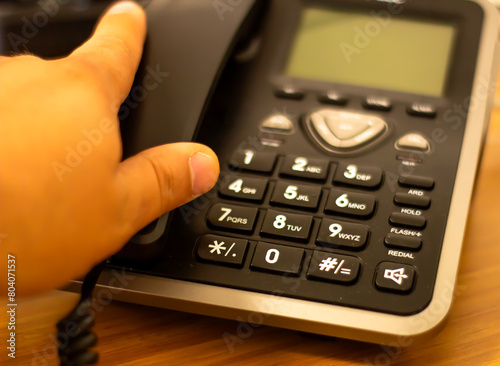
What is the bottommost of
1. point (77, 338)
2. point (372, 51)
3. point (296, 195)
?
point (77, 338)

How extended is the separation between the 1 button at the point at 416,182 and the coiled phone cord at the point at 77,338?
7.1 inches

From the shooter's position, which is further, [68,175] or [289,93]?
[289,93]

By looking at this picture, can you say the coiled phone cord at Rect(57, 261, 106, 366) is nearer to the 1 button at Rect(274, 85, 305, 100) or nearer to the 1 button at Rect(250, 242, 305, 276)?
the 1 button at Rect(250, 242, 305, 276)

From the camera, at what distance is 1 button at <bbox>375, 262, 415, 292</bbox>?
0.30 metres

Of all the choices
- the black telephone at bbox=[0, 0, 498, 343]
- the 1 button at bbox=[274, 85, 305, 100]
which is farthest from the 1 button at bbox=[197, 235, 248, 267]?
the 1 button at bbox=[274, 85, 305, 100]

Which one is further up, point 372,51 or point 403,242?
point 372,51

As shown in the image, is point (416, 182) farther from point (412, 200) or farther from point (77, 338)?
point (77, 338)

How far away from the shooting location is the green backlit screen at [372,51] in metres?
0.41

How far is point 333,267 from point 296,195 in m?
0.05

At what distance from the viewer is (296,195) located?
34 centimetres

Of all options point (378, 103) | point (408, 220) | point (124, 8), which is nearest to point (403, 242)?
point (408, 220)

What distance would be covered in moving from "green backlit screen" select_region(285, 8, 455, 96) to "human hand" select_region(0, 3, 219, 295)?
0.52ft

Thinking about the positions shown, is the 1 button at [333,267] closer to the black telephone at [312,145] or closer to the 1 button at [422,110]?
the black telephone at [312,145]

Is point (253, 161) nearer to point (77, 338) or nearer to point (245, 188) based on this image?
point (245, 188)
